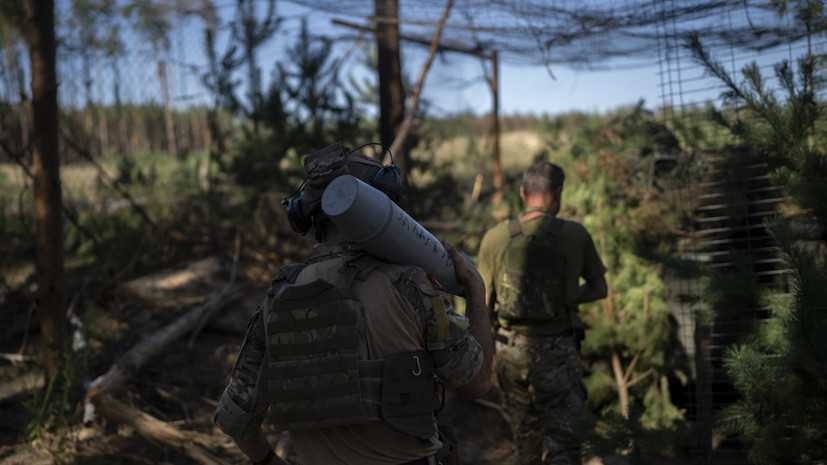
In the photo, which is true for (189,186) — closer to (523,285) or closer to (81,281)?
(81,281)

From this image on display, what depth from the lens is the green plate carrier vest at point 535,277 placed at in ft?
11.5

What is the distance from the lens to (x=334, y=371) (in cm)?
178

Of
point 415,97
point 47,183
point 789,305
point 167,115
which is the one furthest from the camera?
point 167,115

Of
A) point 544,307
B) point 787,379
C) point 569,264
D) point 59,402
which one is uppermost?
point 569,264

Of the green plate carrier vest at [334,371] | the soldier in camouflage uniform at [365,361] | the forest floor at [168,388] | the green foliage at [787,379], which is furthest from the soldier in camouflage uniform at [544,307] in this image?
the green plate carrier vest at [334,371]

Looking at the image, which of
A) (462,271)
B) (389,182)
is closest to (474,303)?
(462,271)

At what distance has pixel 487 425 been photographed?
220 inches

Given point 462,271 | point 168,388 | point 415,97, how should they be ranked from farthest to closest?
point 415,97 → point 168,388 → point 462,271

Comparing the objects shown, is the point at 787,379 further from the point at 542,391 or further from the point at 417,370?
the point at 417,370

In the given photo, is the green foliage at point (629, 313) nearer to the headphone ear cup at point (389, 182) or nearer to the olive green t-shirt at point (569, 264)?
the olive green t-shirt at point (569, 264)

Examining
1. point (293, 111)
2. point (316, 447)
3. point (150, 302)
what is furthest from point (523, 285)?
point (293, 111)

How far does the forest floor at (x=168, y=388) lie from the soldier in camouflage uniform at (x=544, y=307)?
122cm

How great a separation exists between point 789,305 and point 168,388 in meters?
4.63

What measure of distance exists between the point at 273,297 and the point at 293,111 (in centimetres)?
726
